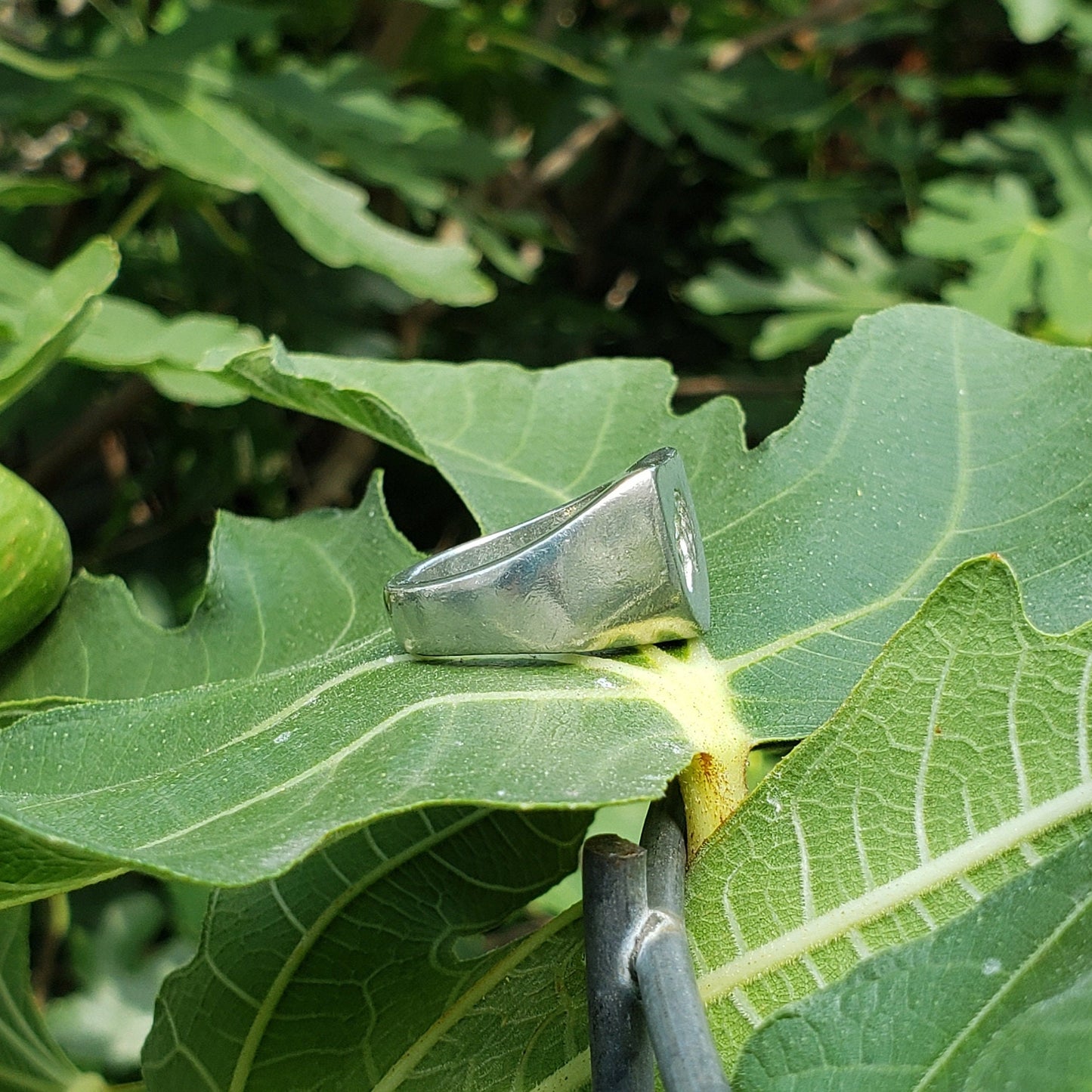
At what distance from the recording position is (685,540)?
0.42m

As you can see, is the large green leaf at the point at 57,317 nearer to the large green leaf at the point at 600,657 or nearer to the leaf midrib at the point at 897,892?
the large green leaf at the point at 600,657

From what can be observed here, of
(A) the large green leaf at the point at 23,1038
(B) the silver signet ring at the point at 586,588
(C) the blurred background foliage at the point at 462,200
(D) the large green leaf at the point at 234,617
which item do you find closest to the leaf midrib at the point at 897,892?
(B) the silver signet ring at the point at 586,588

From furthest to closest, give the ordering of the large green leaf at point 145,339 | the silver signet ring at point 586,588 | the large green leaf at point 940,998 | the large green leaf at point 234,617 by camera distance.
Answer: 1. the large green leaf at point 145,339
2. the large green leaf at point 234,617
3. the silver signet ring at point 586,588
4. the large green leaf at point 940,998

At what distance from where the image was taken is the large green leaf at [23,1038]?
56cm

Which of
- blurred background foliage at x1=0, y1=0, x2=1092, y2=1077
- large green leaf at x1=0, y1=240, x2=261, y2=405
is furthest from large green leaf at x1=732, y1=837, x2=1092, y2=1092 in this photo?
blurred background foliage at x1=0, y1=0, x2=1092, y2=1077

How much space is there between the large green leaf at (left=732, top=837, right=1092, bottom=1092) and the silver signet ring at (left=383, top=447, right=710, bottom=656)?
0.46 ft

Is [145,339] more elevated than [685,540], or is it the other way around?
[685,540]

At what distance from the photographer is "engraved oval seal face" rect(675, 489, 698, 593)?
0.40 meters

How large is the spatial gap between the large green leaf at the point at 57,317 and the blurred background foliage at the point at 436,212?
0.21m

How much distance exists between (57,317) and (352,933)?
39 cm

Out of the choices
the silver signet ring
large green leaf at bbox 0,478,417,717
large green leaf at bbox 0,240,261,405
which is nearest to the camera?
the silver signet ring

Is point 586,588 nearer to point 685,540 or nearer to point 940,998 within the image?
point 685,540

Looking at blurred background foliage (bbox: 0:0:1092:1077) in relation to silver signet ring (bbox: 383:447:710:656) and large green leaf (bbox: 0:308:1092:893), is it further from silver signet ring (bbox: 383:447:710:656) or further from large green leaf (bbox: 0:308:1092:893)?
silver signet ring (bbox: 383:447:710:656)

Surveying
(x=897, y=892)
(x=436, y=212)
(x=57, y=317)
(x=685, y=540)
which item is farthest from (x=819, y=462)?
(x=436, y=212)
